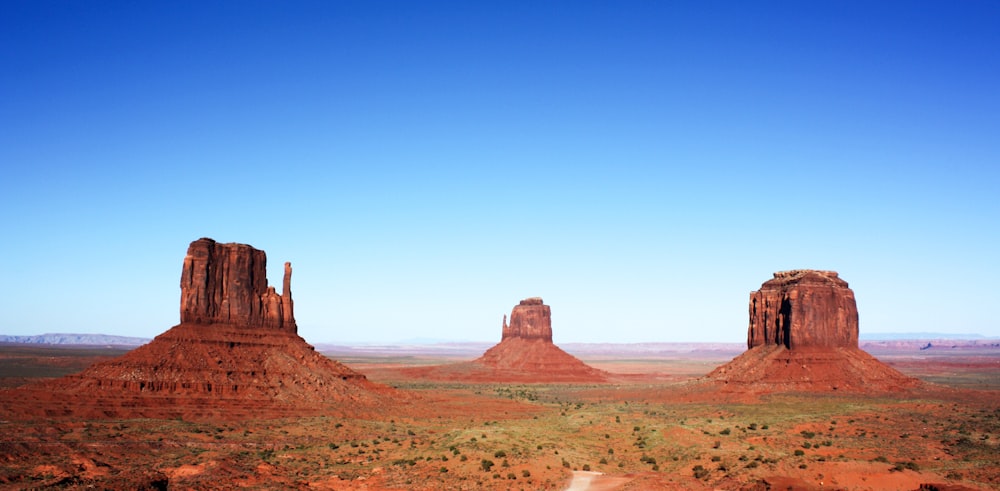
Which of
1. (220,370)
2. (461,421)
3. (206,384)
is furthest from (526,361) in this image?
(206,384)

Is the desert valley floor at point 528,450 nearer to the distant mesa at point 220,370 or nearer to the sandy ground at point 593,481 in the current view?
the sandy ground at point 593,481

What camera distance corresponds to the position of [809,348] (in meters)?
91.9

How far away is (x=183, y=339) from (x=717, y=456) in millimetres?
49661

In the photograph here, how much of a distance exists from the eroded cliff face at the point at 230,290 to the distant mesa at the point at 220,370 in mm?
95

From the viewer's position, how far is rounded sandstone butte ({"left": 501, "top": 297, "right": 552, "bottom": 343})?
153125mm

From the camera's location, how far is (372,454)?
4691 cm

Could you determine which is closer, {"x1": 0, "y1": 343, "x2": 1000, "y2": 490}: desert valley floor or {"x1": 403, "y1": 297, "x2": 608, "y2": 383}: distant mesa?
{"x1": 0, "y1": 343, "x2": 1000, "y2": 490}: desert valley floor

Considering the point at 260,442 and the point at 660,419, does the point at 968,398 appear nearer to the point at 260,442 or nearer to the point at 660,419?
the point at 660,419

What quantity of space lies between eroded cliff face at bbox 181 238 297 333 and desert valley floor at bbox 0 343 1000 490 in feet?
49.1

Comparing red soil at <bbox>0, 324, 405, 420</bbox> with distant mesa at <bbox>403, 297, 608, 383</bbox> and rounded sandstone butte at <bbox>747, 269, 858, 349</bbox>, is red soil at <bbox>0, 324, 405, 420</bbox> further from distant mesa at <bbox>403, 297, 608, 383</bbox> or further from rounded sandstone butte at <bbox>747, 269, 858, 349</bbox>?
distant mesa at <bbox>403, 297, 608, 383</bbox>

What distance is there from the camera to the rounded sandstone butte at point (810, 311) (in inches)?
3602

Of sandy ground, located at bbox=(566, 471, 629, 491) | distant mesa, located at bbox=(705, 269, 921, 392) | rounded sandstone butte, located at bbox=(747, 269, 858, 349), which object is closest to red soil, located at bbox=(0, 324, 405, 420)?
sandy ground, located at bbox=(566, 471, 629, 491)

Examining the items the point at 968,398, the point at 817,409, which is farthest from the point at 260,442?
the point at 968,398

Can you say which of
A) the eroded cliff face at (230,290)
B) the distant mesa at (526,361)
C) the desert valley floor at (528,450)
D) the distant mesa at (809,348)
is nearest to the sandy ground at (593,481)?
the desert valley floor at (528,450)
